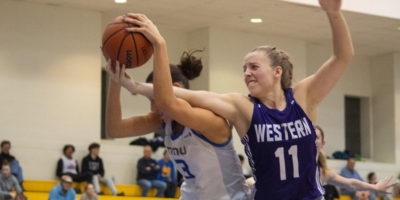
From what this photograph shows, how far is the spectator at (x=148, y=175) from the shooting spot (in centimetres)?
1493

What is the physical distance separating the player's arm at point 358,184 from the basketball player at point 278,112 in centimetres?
150

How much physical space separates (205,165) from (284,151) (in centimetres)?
49

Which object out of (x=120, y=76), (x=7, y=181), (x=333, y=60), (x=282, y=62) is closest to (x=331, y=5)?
(x=333, y=60)

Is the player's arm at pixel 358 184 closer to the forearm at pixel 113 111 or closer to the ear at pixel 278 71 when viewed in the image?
the ear at pixel 278 71

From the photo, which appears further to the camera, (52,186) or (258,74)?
(52,186)

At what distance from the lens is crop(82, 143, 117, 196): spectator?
14.6 metres

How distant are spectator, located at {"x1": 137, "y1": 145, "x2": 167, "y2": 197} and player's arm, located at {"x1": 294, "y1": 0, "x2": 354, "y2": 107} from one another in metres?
11.1

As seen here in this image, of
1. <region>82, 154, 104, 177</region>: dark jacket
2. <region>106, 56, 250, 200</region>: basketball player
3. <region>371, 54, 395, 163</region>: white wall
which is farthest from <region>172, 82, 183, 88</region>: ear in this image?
<region>371, 54, 395, 163</region>: white wall

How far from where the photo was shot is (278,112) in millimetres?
3977

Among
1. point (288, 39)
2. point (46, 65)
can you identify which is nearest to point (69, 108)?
point (46, 65)

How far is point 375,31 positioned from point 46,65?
8.40 m

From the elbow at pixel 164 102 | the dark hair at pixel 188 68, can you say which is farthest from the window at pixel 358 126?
the elbow at pixel 164 102

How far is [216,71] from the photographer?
17.7 metres

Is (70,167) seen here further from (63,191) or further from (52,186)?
(63,191)
